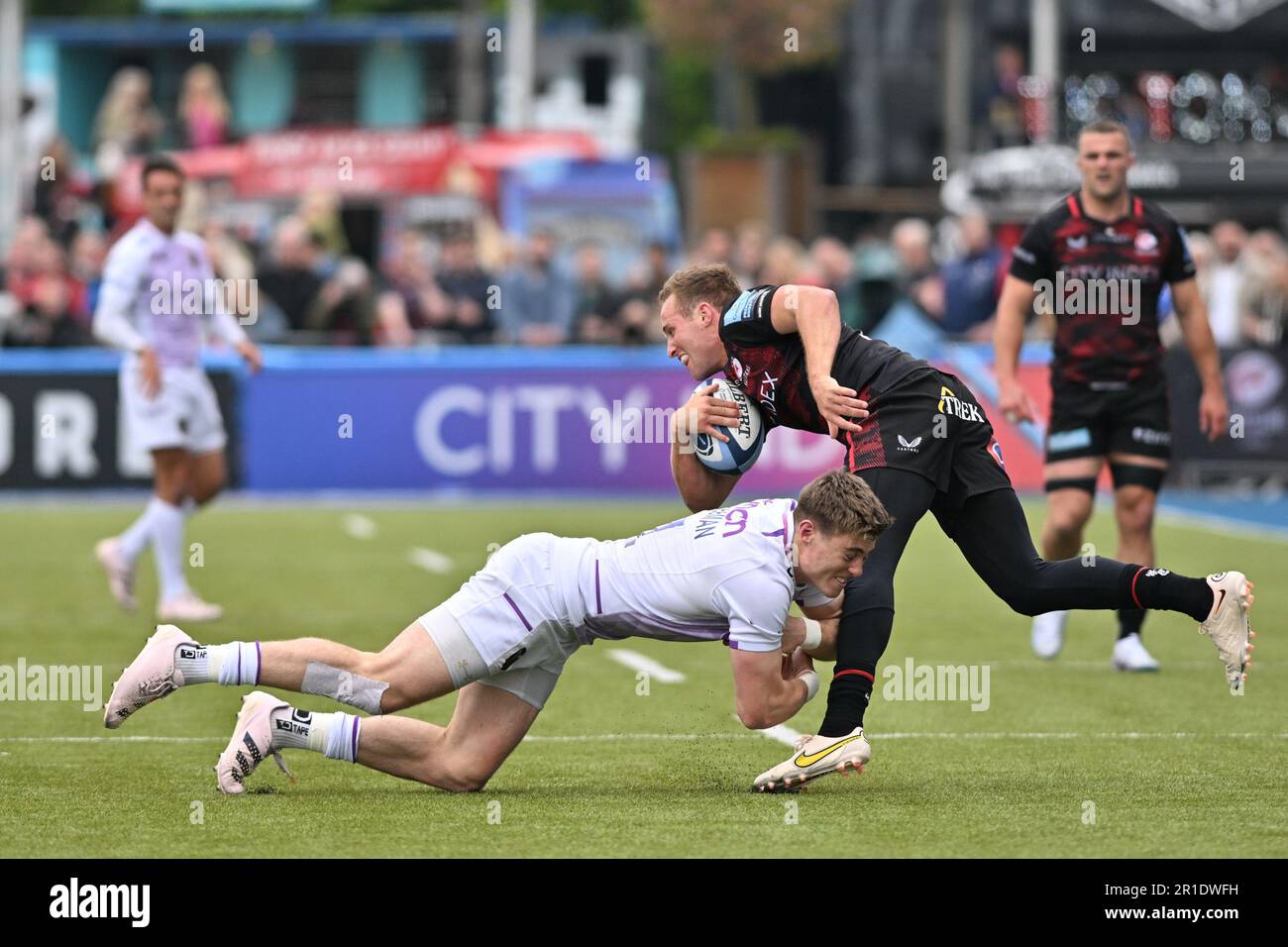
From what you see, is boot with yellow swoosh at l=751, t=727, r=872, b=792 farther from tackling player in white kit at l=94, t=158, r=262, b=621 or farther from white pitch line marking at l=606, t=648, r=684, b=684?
tackling player in white kit at l=94, t=158, r=262, b=621

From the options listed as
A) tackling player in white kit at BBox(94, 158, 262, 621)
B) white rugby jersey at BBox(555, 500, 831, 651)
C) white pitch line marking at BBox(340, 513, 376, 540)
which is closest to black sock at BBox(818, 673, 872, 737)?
white rugby jersey at BBox(555, 500, 831, 651)

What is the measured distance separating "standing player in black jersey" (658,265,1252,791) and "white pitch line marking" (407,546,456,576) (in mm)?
7808

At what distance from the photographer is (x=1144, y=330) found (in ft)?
37.5

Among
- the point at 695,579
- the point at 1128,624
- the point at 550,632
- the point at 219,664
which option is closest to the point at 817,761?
the point at 695,579

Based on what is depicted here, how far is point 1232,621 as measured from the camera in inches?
323

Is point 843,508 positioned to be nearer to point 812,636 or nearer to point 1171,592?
point 812,636

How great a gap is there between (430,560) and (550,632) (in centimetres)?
940

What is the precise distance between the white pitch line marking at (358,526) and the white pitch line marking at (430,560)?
1.38 m

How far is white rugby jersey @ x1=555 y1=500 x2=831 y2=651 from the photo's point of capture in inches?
295

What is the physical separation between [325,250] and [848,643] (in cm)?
1942

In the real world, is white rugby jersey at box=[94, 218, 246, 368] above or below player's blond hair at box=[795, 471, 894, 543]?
above
